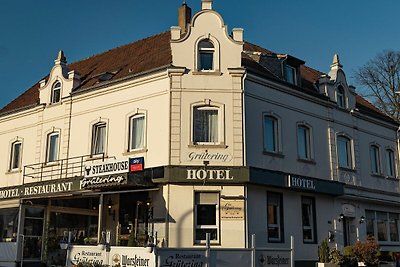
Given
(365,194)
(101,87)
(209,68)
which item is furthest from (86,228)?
(365,194)

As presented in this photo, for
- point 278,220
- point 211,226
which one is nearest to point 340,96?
point 278,220

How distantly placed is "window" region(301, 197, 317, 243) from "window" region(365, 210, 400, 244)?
4923 mm

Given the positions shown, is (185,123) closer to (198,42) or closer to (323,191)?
(198,42)

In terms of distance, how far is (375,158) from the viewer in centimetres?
2775

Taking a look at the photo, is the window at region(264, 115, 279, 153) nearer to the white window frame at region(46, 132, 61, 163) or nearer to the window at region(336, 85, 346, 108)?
the window at region(336, 85, 346, 108)

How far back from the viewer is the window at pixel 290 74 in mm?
23562

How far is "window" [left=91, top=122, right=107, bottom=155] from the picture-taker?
22.4m

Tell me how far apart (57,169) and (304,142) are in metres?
11.7

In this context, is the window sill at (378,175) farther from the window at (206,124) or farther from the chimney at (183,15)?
the chimney at (183,15)

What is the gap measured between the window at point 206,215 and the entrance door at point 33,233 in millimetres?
8320

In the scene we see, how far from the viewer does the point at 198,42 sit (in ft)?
67.3

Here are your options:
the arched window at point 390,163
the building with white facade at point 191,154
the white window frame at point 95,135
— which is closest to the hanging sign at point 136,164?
the building with white facade at point 191,154

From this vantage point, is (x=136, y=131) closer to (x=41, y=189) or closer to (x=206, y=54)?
(x=206, y=54)

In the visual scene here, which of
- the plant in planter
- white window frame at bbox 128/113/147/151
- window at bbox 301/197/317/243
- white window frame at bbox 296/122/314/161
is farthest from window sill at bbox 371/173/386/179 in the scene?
white window frame at bbox 128/113/147/151
